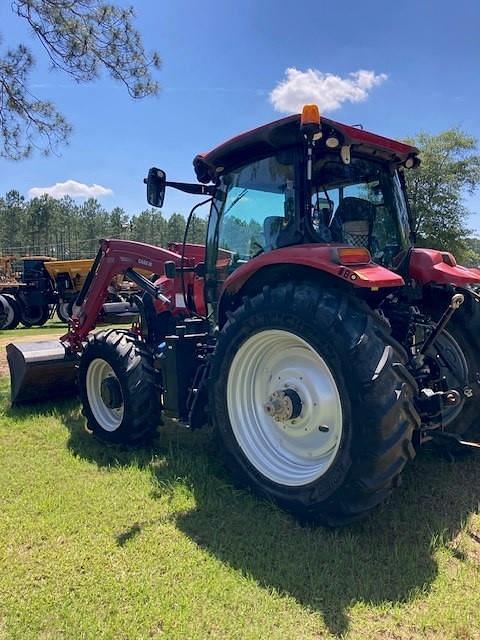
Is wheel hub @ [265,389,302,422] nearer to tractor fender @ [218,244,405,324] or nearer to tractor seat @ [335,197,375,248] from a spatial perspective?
tractor fender @ [218,244,405,324]

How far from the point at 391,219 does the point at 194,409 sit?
6.56ft

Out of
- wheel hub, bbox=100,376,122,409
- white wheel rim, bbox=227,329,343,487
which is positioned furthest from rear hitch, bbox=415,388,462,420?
wheel hub, bbox=100,376,122,409

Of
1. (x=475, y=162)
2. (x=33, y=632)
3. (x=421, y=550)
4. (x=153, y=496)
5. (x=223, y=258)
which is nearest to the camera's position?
(x=33, y=632)

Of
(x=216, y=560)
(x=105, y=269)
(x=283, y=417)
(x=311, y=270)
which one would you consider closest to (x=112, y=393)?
(x=105, y=269)

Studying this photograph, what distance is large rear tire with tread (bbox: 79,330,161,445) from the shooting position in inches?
170

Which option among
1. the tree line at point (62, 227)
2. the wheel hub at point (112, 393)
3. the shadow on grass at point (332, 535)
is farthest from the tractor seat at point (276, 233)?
the tree line at point (62, 227)

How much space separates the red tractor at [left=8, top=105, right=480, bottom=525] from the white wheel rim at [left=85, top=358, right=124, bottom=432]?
0.8 inches

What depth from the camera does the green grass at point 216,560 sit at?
2.29 metres

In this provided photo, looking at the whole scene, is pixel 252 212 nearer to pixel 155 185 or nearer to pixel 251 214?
pixel 251 214

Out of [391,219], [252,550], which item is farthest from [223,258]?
[252,550]

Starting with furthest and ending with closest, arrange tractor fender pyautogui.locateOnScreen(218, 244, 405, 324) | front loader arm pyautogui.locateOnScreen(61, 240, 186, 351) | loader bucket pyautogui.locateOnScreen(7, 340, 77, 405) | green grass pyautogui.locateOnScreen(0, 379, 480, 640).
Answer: loader bucket pyautogui.locateOnScreen(7, 340, 77, 405) → front loader arm pyautogui.locateOnScreen(61, 240, 186, 351) → tractor fender pyautogui.locateOnScreen(218, 244, 405, 324) → green grass pyautogui.locateOnScreen(0, 379, 480, 640)

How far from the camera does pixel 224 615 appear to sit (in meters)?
2.33

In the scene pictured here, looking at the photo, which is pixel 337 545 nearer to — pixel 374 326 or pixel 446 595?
pixel 446 595

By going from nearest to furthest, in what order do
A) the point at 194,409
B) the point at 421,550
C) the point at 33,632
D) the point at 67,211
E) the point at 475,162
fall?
1. the point at 33,632
2. the point at 421,550
3. the point at 194,409
4. the point at 475,162
5. the point at 67,211
